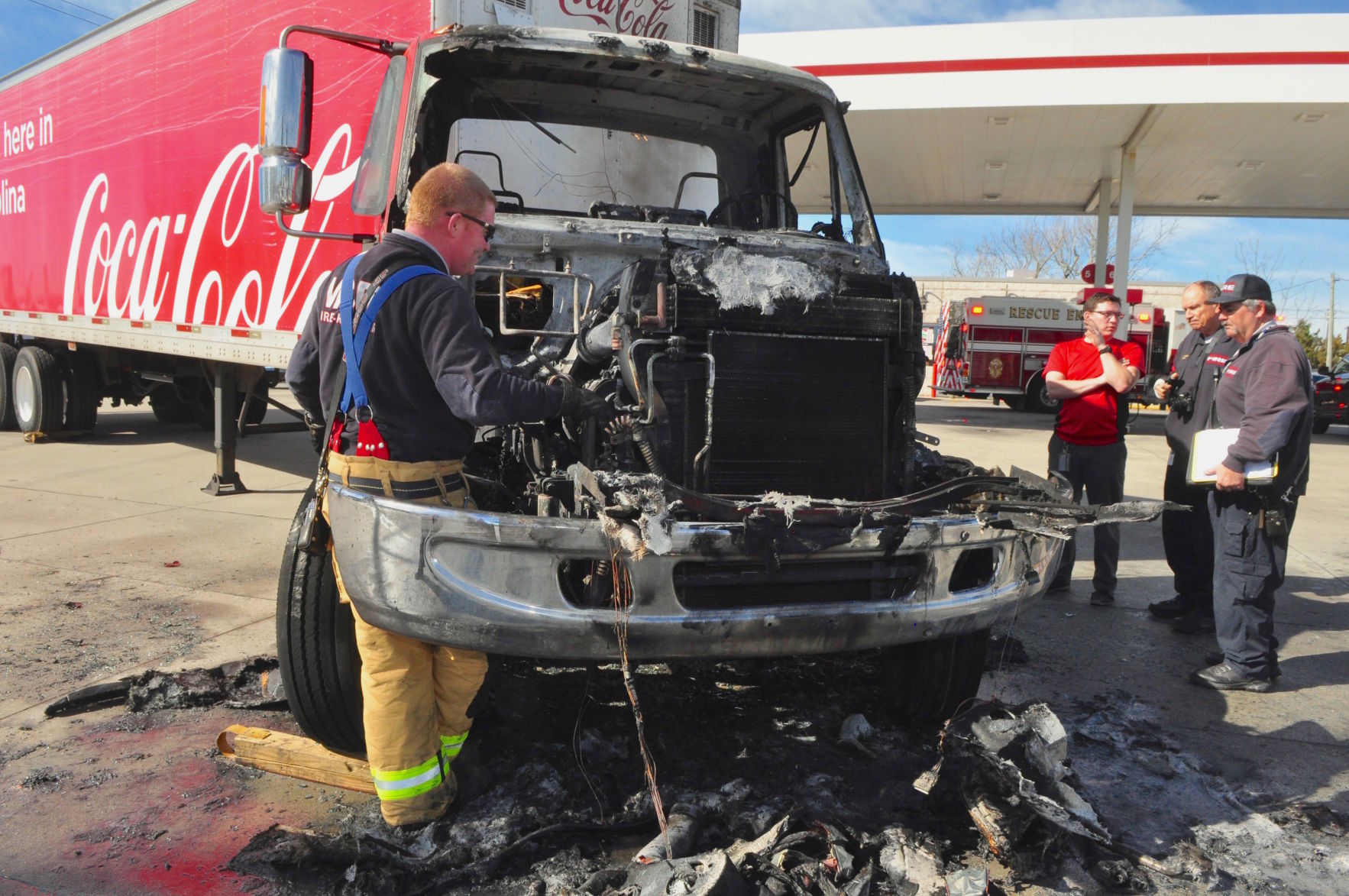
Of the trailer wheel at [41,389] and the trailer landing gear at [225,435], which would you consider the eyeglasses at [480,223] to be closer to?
the trailer landing gear at [225,435]

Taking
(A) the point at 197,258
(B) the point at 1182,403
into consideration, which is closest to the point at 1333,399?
(B) the point at 1182,403

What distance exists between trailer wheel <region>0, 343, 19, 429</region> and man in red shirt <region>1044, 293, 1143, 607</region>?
11.2 m

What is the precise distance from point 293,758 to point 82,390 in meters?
9.51

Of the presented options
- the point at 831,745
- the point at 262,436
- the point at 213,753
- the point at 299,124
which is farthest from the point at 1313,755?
the point at 262,436

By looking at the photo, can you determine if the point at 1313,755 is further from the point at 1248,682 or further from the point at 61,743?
the point at 61,743

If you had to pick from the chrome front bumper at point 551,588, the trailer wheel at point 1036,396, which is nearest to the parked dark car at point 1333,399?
the trailer wheel at point 1036,396

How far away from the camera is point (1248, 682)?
419 centimetres

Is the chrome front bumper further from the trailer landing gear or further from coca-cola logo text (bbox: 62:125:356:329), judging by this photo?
the trailer landing gear

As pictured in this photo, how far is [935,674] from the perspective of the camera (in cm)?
343

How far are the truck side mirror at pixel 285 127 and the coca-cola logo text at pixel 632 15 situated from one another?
2069 mm

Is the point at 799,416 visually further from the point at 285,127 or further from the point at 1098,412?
the point at 1098,412

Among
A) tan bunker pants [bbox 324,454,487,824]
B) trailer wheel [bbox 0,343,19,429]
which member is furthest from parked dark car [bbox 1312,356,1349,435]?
trailer wheel [bbox 0,343,19,429]

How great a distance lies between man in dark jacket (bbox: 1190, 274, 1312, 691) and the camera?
4086 millimetres

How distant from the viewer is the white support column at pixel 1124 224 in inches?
602
